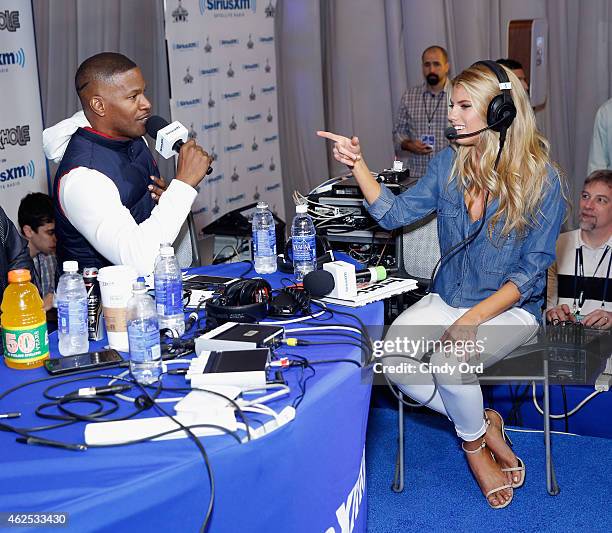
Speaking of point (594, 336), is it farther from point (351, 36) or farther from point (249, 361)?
point (351, 36)

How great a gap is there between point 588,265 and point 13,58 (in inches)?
108

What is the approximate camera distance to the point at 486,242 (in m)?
2.77

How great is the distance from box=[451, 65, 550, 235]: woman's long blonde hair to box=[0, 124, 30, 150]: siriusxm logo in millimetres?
2208

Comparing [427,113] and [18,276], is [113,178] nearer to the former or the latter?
[18,276]

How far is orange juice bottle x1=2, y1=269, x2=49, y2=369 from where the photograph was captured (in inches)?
76.7

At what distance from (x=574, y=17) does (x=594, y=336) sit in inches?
167

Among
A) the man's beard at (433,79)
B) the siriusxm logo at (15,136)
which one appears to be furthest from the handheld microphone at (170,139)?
the man's beard at (433,79)

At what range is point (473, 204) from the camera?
2812 mm

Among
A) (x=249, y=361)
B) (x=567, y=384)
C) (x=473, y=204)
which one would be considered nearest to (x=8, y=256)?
(x=249, y=361)

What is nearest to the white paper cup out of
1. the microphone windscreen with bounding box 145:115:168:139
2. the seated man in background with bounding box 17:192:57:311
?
the microphone windscreen with bounding box 145:115:168:139

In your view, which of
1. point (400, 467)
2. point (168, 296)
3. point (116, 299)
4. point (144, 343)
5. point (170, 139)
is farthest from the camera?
point (400, 467)

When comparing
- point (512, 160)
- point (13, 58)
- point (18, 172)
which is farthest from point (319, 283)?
point (13, 58)

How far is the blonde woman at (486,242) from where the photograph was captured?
2674 mm

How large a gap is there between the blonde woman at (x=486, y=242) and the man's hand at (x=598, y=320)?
557mm
